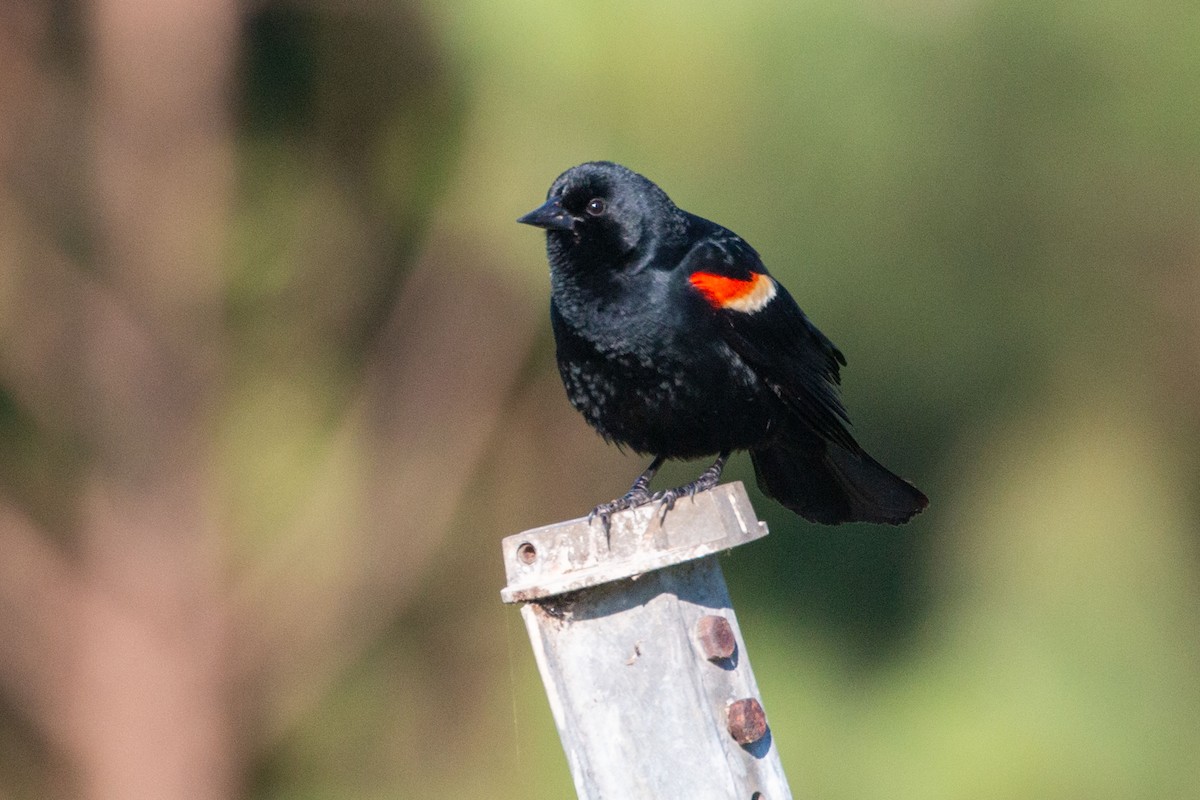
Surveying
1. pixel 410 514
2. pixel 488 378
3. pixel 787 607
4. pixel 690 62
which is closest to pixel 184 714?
pixel 410 514

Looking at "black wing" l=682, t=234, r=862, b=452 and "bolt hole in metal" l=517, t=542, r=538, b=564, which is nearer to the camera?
"bolt hole in metal" l=517, t=542, r=538, b=564

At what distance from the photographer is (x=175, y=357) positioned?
452 cm

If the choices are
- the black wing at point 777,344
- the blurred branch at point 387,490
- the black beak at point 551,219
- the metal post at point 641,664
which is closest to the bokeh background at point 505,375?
the blurred branch at point 387,490

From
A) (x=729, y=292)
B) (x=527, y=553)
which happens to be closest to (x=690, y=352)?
(x=729, y=292)

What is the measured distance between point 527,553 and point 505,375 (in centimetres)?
305

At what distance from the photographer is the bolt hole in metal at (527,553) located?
1.53 m

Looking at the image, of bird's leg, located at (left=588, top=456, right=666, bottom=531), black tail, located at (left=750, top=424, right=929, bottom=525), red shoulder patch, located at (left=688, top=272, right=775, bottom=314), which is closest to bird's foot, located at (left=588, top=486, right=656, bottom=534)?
bird's leg, located at (left=588, top=456, right=666, bottom=531)

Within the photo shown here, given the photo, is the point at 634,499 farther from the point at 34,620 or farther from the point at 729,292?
the point at 34,620

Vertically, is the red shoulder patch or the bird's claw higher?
the red shoulder patch

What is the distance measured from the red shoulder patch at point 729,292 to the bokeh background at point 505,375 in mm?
1074

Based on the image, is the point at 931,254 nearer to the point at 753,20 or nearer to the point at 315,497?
the point at 753,20

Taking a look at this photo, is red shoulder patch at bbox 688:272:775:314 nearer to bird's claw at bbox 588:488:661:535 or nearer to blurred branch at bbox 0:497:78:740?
bird's claw at bbox 588:488:661:535

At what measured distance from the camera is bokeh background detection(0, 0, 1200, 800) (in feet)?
12.2

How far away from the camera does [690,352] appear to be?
2416 millimetres
